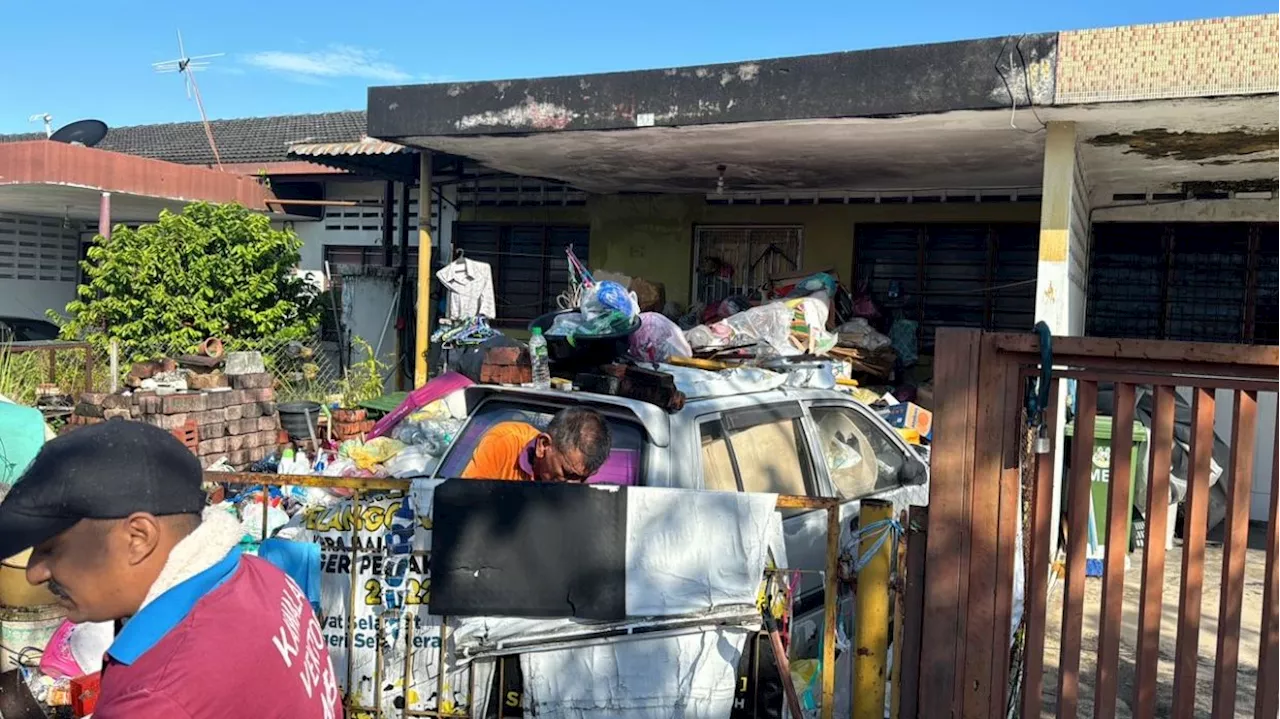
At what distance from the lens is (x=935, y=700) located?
282 centimetres

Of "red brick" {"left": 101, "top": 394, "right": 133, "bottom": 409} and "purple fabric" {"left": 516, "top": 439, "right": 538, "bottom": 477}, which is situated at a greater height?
"purple fabric" {"left": 516, "top": 439, "right": 538, "bottom": 477}

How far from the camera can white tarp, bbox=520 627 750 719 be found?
10.3ft

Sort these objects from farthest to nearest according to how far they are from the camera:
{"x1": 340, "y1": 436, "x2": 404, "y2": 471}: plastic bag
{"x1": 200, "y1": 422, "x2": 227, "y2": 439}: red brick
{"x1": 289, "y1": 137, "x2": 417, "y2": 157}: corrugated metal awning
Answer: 1. {"x1": 289, "y1": 137, "x2": 417, "y2": 157}: corrugated metal awning
2. {"x1": 200, "y1": 422, "x2": 227, "y2": 439}: red brick
3. {"x1": 340, "y1": 436, "x2": 404, "y2": 471}: plastic bag

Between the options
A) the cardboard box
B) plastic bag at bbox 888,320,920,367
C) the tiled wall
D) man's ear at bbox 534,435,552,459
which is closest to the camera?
man's ear at bbox 534,435,552,459

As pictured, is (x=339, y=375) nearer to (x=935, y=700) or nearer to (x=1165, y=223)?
(x=1165, y=223)

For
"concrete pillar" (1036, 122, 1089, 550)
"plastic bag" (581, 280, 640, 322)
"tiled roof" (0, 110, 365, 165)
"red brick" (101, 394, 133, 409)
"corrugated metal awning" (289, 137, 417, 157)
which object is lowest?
"red brick" (101, 394, 133, 409)

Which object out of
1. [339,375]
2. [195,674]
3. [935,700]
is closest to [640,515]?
[935,700]

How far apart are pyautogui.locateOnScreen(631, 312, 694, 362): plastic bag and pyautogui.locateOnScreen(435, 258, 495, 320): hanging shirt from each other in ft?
9.11

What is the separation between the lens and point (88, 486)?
162 cm

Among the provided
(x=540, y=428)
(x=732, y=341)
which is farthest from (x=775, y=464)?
(x=732, y=341)

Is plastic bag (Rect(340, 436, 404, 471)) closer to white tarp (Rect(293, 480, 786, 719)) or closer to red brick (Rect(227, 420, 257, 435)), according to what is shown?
red brick (Rect(227, 420, 257, 435))

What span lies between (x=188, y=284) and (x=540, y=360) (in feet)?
23.4

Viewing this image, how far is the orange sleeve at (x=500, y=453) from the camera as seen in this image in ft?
13.9

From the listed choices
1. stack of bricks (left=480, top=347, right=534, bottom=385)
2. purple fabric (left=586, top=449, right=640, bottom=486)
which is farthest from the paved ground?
stack of bricks (left=480, top=347, right=534, bottom=385)
